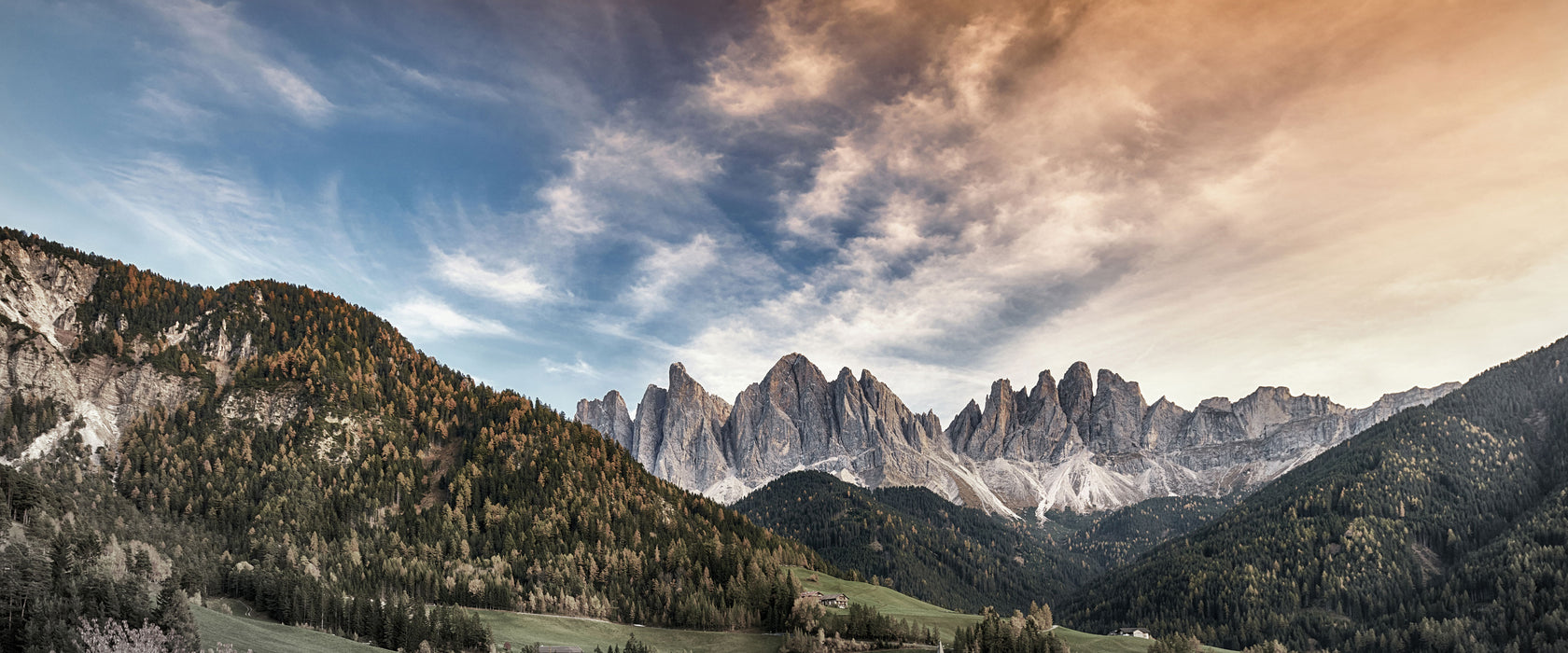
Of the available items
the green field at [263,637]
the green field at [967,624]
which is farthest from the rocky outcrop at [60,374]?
the green field at [967,624]

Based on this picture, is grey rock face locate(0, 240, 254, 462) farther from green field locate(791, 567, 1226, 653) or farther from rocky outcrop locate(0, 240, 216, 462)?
green field locate(791, 567, 1226, 653)

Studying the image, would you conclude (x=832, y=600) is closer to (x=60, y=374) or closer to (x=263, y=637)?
(x=263, y=637)

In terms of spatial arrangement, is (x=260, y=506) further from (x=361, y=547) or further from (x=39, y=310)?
(x=39, y=310)

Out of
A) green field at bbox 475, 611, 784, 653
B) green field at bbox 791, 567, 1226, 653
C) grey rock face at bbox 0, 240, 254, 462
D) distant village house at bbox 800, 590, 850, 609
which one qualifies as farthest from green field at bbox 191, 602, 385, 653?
grey rock face at bbox 0, 240, 254, 462

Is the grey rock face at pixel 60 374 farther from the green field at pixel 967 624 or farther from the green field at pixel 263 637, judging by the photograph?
the green field at pixel 967 624

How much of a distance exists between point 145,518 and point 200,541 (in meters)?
14.3

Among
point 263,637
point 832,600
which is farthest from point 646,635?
point 263,637

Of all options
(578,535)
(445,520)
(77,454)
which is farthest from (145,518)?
(578,535)

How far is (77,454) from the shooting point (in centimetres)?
17688

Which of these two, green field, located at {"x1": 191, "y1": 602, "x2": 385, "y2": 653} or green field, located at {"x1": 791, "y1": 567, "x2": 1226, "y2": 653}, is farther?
green field, located at {"x1": 791, "y1": 567, "x2": 1226, "y2": 653}

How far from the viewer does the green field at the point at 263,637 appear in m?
86.6

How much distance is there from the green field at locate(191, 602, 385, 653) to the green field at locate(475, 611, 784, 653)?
34.4 m

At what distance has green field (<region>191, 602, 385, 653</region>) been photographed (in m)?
86.6

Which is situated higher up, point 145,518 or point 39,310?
point 39,310
